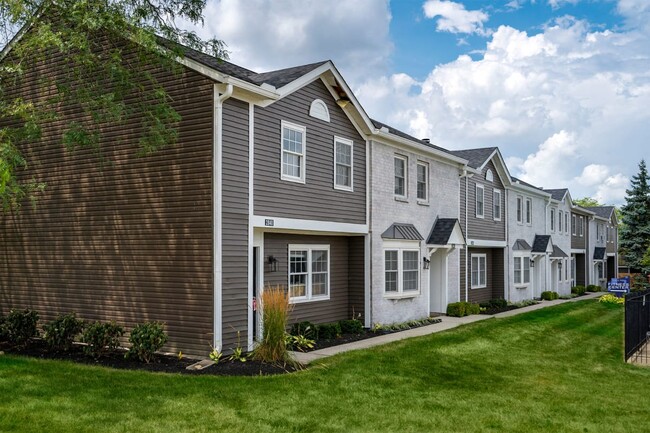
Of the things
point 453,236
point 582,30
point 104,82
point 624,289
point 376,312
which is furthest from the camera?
point 624,289

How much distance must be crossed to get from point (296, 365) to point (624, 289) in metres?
24.8

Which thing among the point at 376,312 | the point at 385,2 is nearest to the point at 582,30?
the point at 385,2

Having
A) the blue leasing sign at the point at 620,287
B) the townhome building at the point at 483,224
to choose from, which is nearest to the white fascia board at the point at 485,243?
the townhome building at the point at 483,224

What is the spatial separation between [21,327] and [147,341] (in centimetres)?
395

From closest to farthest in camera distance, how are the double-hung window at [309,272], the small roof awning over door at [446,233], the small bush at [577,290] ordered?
1. the double-hung window at [309,272]
2. the small roof awning over door at [446,233]
3. the small bush at [577,290]

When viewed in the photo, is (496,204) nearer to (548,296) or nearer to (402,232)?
(548,296)

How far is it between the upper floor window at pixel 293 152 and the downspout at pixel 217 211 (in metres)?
2.32

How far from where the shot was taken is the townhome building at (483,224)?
24641 mm

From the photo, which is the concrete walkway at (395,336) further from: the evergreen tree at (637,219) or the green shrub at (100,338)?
the evergreen tree at (637,219)

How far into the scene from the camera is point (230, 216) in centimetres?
1265

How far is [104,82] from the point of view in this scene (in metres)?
13.9

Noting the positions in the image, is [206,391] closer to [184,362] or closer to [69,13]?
[184,362]

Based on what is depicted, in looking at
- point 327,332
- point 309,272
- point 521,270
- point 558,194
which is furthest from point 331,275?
point 558,194

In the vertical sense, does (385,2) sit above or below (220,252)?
above
